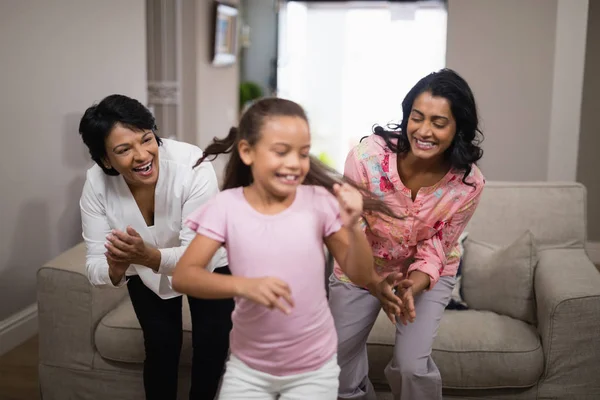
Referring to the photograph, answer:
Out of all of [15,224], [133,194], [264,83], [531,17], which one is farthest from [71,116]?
[264,83]

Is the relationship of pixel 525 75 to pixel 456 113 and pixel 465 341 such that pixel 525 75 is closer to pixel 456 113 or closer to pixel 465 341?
pixel 465 341

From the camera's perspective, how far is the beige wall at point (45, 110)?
3148mm

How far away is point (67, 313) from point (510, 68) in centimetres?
274

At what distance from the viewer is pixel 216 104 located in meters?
6.14

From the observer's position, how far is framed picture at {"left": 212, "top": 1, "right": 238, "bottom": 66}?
581 cm

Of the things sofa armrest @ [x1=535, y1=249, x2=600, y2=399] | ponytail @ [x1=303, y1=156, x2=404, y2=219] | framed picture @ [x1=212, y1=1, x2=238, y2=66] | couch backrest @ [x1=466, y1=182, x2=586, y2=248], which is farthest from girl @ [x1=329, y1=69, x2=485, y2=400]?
framed picture @ [x1=212, y1=1, x2=238, y2=66]

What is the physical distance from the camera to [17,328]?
3281 millimetres

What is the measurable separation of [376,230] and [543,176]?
92.0 inches

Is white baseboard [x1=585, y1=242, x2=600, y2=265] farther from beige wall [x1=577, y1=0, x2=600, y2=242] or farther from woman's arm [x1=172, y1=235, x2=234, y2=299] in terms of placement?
woman's arm [x1=172, y1=235, x2=234, y2=299]

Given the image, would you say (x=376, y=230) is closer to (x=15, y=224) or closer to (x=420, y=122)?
(x=420, y=122)

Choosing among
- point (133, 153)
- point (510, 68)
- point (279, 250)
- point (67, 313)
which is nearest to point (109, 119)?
point (133, 153)

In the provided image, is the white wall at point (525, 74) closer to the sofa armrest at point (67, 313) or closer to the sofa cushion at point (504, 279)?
the sofa cushion at point (504, 279)

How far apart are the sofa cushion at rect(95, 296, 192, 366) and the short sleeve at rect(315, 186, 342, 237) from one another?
1.11 m

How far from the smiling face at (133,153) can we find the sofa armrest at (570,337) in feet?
4.63
